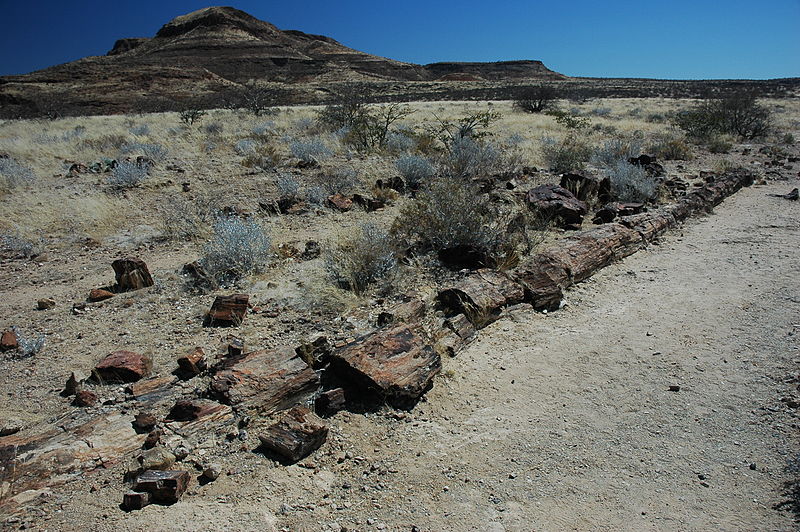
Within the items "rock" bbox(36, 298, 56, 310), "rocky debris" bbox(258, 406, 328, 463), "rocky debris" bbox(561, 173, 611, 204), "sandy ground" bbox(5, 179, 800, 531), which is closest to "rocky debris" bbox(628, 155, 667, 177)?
"rocky debris" bbox(561, 173, 611, 204)

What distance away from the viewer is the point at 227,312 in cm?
471

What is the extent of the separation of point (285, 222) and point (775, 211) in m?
8.65

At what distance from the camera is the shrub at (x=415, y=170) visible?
10.2m

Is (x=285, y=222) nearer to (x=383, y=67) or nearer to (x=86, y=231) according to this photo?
(x=86, y=231)

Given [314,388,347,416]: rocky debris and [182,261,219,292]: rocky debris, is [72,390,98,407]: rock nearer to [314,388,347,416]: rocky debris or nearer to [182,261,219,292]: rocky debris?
[314,388,347,416]: rocky debris

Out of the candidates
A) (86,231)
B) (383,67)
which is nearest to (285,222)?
(86,231)

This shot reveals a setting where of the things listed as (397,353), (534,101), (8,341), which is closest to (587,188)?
(397,353)

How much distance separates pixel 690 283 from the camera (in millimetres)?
5820

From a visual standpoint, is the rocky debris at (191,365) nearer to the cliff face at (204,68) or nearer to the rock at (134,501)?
the rock at (134,501)

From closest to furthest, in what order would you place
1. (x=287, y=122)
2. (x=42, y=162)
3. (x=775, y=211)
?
(x=775, y=211) → (x=42, y=162) → (x=287, y=122)

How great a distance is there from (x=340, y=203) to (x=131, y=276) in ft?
13.0

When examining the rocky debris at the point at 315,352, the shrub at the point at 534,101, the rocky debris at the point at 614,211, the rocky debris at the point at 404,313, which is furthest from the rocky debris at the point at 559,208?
the shrub at the point at 534,101

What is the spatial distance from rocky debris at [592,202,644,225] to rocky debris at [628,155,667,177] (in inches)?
109

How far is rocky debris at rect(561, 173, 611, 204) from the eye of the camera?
9117mm
